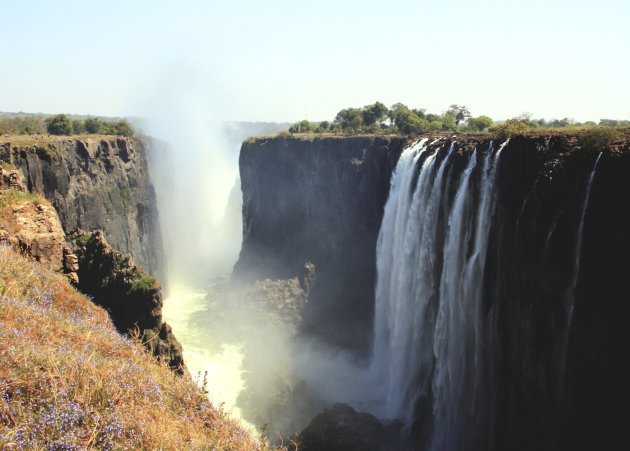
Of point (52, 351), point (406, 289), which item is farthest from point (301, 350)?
point (52, 351)

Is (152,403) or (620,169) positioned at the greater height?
(620,169)

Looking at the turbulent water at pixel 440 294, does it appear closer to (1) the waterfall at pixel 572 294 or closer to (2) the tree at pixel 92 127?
(1) the waterfall at pixel 572 294

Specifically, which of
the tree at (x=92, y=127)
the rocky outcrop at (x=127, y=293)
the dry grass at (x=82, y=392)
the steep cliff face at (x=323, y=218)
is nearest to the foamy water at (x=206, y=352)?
the steep cliff face at (x=323, y=218)

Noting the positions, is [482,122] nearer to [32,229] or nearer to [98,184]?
[98,184]

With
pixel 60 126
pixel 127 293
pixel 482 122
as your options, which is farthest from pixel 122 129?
pixel 127 293

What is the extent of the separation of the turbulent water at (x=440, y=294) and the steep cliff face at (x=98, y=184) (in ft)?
72.7

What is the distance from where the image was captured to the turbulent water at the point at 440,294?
20.6 m

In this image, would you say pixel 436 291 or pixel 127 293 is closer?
pixel 127 293

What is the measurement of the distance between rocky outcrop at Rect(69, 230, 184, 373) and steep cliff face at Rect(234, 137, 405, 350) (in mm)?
21451

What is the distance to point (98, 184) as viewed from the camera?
41.2 meters

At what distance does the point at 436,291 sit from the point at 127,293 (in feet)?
53.4

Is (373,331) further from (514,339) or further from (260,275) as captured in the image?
(514,339)

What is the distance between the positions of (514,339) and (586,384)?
12.3 feet

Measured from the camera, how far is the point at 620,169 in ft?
46.9
